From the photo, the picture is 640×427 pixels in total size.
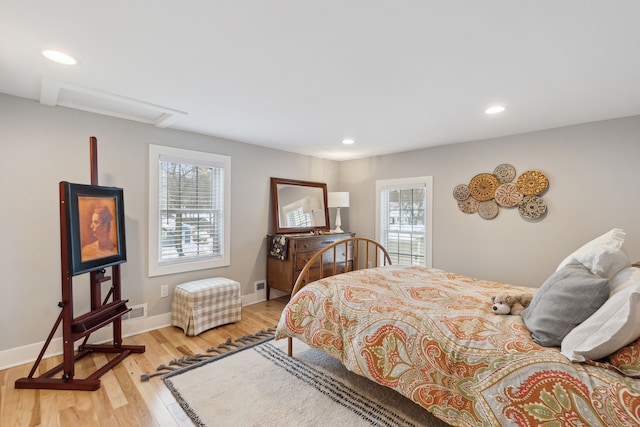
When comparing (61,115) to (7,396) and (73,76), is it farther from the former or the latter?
(7,396)

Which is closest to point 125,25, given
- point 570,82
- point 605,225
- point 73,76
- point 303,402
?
point 73,76

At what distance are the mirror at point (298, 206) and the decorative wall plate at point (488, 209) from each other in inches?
92.6

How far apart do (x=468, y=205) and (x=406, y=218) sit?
942 mm

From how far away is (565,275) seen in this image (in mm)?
1564

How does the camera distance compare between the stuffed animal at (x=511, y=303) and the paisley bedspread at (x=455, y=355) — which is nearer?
the paisley bedspread at (x=455, y=355)

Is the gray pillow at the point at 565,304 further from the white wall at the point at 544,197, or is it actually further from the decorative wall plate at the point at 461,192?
the decorative wall plate at the point at 461,192

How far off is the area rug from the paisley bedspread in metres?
0.31

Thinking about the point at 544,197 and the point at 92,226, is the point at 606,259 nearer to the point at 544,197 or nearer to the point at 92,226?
the point at 544,197

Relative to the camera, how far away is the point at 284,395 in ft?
6.74

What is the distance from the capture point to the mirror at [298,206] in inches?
170

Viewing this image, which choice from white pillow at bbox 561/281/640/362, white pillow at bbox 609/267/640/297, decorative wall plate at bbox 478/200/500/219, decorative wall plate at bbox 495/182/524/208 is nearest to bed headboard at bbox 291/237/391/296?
decorative wall plate at bbox 478/200/500/219

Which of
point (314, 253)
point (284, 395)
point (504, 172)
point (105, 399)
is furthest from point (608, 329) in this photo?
point (314, 253)

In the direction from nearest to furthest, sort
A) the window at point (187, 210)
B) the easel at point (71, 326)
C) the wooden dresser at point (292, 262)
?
the easel at point (71, 326), the window at point (187, 210), the wooden dresser at point (292, 262)

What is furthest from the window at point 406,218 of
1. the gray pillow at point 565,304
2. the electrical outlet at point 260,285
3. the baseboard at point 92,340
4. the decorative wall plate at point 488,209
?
the baseboard at point 92,340
